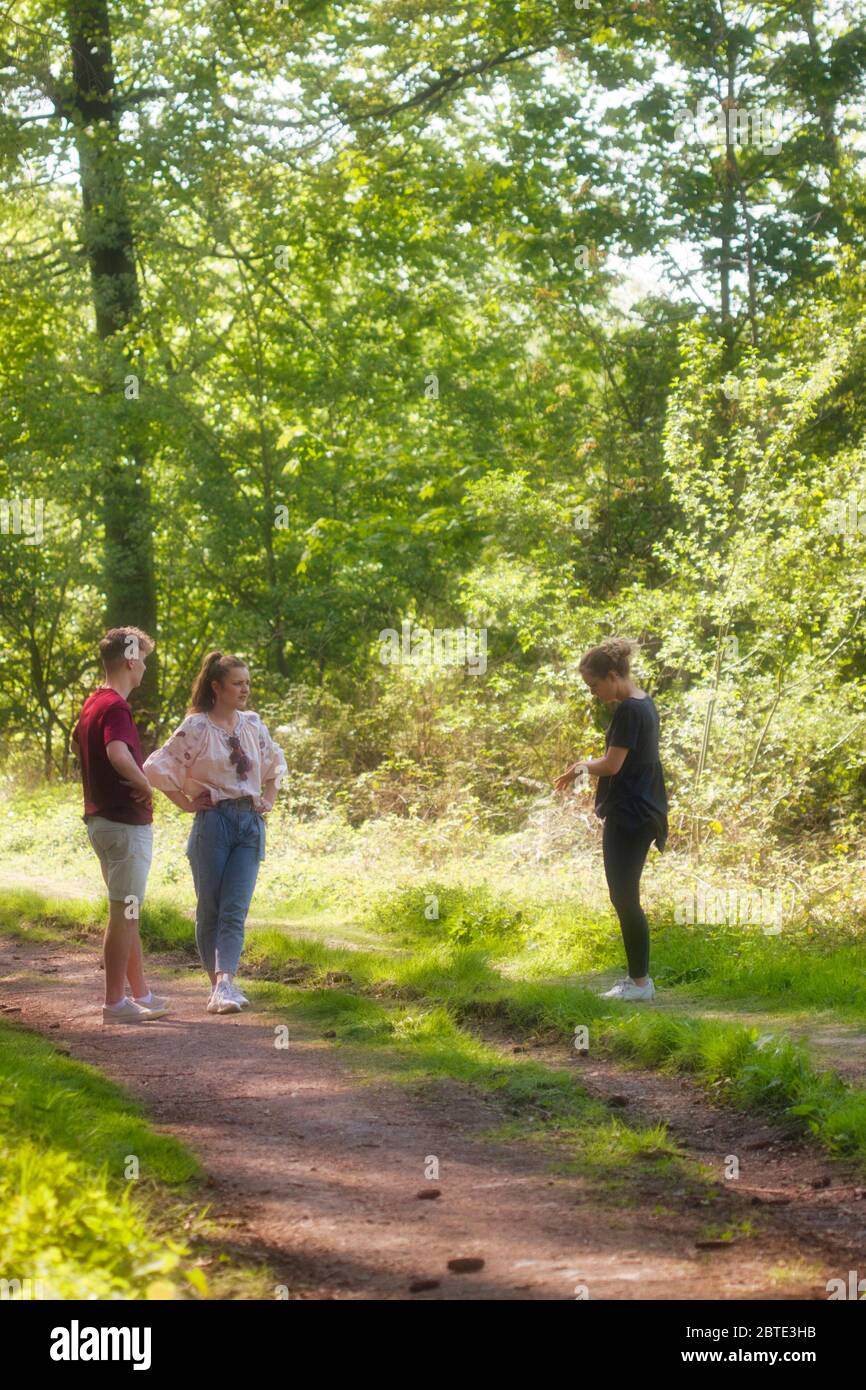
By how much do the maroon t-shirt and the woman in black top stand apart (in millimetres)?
2505

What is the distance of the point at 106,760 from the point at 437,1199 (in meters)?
4.01

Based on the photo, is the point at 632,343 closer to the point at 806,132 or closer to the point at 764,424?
the point at 806,132

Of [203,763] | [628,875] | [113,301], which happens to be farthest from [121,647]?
[113,301]

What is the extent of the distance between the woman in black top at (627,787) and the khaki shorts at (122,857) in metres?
2.50

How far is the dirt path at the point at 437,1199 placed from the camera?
4270 mm

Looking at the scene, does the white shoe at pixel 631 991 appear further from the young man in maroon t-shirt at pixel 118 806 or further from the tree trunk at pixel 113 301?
the tree trunk at pixel 113 301

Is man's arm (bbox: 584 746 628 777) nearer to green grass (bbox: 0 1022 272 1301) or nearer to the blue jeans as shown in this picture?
the blue jeans

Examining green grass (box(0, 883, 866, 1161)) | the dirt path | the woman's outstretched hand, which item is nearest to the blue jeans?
green grass (box(0, 883, 866, 1161))

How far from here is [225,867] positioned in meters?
8.41

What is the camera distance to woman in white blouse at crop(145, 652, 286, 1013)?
27.4 ft

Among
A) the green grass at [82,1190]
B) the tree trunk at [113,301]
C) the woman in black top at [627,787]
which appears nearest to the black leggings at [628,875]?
the woman in black top at [627,787]

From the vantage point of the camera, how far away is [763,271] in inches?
734

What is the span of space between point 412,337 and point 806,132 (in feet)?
23.0
